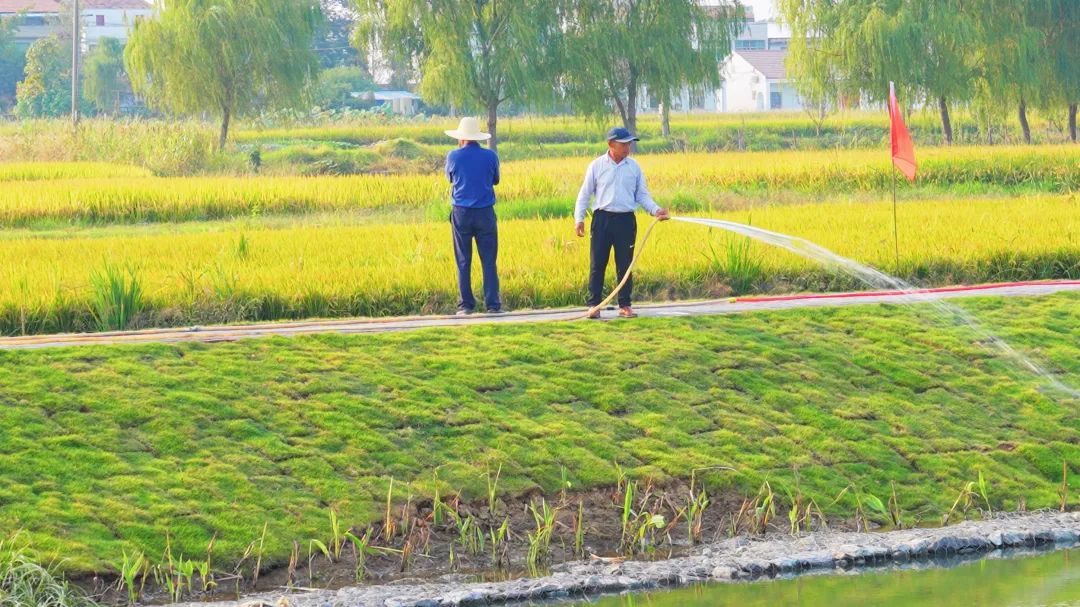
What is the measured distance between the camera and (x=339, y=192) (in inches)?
1105

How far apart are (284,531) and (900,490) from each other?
4.06 metres

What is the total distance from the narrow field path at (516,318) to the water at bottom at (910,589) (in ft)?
13.7

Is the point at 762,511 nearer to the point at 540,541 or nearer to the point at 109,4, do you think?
the point at 540,541

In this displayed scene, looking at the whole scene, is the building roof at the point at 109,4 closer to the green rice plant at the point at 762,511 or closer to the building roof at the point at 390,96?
the building roof at the point at 390,96

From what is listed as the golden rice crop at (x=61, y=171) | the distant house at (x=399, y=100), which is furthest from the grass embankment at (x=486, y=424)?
the distant house at (x=399, y=100)

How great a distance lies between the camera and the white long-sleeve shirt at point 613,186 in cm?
1296

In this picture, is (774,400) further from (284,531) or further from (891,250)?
(891,250)

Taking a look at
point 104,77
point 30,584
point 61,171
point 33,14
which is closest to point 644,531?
point 30,584

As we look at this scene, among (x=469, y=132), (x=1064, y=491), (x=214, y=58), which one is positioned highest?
(x=214, y=58)

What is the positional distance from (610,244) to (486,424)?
2.85 metres

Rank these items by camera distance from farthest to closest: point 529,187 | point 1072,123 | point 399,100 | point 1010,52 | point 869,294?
point 399,100 < point 1072,123 < point 1010,52 < point 529,187 < point 869,294

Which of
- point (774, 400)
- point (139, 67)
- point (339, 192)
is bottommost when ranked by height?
point (774, 400)

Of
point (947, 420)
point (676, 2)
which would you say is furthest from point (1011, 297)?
point (676, 2)

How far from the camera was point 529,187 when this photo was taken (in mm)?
28125
